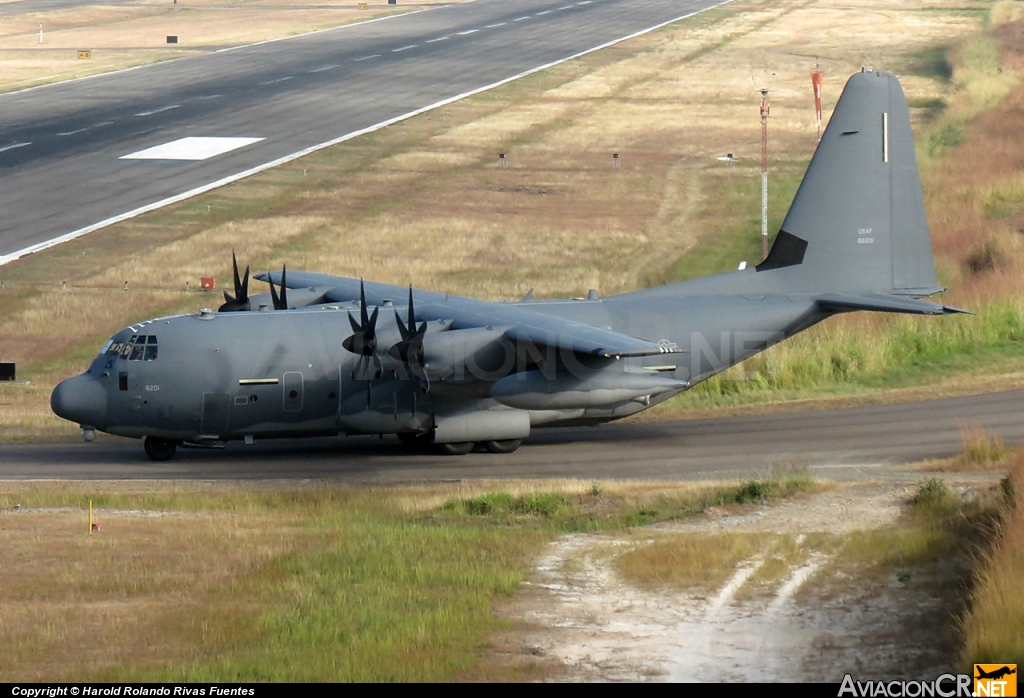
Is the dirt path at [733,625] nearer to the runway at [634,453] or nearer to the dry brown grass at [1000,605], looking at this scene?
the dry brown grass at [1000,605]

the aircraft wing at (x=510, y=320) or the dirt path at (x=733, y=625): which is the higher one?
the aircraft wing at (x=510, y=320)

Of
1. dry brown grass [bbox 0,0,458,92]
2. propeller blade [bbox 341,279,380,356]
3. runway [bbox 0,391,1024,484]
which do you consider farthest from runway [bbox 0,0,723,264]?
propeller blade [bbox 341,279,380,356]

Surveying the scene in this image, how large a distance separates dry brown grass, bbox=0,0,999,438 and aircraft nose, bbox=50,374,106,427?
5.69 metres

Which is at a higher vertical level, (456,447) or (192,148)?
(192,148)

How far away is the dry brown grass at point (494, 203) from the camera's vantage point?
5228 cm

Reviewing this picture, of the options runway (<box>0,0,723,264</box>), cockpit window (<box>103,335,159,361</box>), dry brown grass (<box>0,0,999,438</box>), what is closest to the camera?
cockpit window (<box>103,335,159,361</box>)

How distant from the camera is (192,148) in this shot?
74.2 meters

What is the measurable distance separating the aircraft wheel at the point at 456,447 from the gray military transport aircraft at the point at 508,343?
0.05 metres

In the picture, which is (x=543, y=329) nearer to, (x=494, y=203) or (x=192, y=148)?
(x=494, y=203)

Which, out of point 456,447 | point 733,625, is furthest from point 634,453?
point 733,625

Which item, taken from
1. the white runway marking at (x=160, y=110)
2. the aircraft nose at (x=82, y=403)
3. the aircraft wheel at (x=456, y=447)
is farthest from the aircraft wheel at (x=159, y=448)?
the white runway marking at (x=160, y=110)

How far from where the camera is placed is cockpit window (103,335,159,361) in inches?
1208

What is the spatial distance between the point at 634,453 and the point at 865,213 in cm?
885

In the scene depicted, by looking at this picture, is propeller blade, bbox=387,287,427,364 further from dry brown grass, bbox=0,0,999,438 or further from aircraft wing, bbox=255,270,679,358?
dry brown grass, bbox=0,0,999,438
